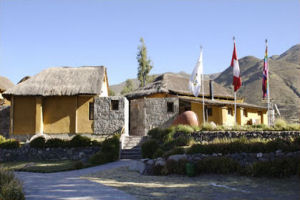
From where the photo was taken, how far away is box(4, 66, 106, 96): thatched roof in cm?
2239

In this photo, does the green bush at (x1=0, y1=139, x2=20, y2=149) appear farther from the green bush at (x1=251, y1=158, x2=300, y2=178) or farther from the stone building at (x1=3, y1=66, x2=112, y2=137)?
the green bush at (x1=251, y1=158, x2=300, y2=178)

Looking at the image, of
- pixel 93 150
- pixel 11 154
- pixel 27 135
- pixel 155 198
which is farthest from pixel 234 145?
pixel 27 135

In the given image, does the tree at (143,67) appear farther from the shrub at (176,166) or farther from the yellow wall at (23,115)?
the shrub at (176,166)

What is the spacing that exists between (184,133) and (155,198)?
33.7 feet

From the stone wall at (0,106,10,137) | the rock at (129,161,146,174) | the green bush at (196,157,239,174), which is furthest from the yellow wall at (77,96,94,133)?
the green bush at (196,157,239,174)

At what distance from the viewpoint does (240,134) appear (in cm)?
1641

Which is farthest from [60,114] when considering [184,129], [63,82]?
[184,129]

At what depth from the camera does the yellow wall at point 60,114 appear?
2275 cm

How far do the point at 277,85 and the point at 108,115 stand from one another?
135 ft

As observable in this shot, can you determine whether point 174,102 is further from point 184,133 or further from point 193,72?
point 184,133

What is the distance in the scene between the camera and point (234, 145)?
11.6 m

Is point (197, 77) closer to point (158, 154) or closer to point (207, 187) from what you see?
point (158, 154)

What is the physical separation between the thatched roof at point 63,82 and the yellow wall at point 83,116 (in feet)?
3.07

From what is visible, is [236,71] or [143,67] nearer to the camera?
[236,71]
